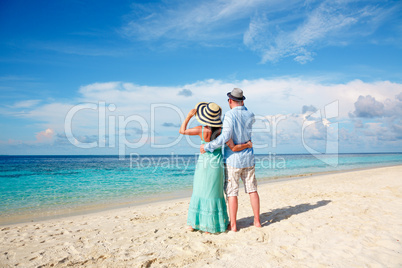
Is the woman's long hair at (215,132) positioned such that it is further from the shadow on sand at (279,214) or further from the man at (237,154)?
the shadow on sand at (279,214)

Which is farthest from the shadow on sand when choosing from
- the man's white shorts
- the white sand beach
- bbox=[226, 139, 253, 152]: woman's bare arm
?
bbox=[226, 139, 253, 152]: woman's bare arm

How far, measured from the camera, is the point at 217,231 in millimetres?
3824

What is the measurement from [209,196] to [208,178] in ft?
0.94

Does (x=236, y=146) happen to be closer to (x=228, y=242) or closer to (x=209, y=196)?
(x=209, y=196)

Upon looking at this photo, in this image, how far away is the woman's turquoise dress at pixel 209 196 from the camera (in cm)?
380

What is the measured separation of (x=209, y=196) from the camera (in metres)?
3.79

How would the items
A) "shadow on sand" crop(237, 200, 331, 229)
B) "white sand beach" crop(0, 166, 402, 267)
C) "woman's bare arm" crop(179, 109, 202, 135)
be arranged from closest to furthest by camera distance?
"white sand beach" crop(0, 166, 402, 267), "woman's bare arm" crop(179, 109, 202, 135), "shadow on sand" crop(237, 200, 331, 229)

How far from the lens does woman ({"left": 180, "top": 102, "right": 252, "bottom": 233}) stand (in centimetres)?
379

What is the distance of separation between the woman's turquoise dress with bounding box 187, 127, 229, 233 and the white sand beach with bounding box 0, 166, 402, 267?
7.8 inches

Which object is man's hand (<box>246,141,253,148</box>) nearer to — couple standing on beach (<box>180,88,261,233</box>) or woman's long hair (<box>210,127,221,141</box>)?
couple standing on beach (<box>180,88,261,233</box>)

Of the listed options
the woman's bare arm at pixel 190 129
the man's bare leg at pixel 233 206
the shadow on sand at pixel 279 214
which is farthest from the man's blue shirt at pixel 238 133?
the shadow on sand at pixel 279 214

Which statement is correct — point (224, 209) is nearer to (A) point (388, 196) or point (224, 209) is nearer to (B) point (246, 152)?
(B) point (246, 152)

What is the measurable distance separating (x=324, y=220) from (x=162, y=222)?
3289 mm

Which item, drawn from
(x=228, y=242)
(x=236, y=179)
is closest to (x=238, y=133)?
(x=236, y=179)
